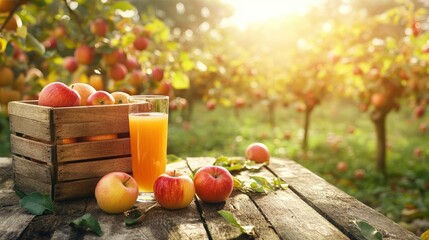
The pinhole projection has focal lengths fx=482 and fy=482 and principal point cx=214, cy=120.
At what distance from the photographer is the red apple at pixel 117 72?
3.31m

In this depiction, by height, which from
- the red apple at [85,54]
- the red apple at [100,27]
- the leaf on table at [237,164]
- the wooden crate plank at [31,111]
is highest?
the red apple at [100,27]

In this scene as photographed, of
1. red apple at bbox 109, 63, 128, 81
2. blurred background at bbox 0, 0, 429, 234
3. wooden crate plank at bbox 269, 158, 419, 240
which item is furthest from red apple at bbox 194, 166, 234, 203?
red apple at bbox 109, 63, 128, 81

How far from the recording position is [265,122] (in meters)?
12.9

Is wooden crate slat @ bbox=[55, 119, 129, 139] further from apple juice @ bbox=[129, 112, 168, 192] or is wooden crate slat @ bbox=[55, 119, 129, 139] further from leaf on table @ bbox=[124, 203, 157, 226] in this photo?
leaf on table @ bbox=[124, 203, 157, 226]

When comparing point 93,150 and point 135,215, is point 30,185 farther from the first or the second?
point 135,215

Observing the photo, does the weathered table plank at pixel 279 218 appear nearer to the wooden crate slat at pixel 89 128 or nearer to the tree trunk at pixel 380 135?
the wooden crate slat at pixel 89 128

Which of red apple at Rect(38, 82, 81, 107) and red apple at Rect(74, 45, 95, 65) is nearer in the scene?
red apple at Rect(38, 82, 81, 107)

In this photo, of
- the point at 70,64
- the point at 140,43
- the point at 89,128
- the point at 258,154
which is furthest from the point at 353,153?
the point at 89,128

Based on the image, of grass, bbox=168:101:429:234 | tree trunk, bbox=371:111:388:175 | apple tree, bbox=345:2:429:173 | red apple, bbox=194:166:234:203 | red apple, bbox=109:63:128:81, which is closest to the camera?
red apple, bbox=194:166:234:203

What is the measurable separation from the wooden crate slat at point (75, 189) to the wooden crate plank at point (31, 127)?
0.17 m

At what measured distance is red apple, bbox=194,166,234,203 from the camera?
168 cm

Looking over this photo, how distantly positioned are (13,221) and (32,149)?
1.24 ft

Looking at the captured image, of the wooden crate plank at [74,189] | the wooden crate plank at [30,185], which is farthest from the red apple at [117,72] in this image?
the wooden crate plank at [74,189]

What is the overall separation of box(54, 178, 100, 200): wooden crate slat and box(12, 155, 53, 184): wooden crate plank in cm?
5
